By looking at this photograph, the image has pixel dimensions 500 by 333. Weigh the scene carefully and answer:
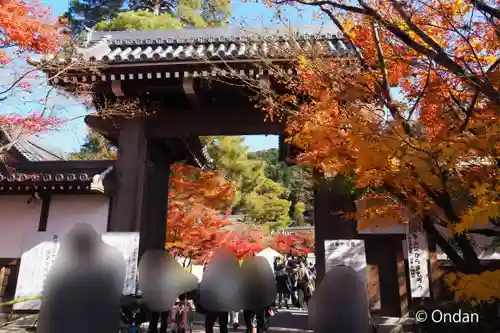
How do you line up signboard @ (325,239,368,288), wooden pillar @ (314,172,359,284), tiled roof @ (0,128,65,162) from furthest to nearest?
tiled roof @ (0,128,65,162) < wooden pillar @ (314,172,359,284) < signboard @ (325,239,368,288)

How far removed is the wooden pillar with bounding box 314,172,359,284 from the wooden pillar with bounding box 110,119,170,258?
3.70 m

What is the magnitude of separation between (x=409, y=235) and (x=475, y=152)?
4.20m

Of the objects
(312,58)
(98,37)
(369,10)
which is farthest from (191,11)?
(369,10)

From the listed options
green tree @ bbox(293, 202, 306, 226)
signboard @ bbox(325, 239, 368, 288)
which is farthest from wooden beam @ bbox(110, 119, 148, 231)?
green tree @ bbox(293, 202, 306, 226)

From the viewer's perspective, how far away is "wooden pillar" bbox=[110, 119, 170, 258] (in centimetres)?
790

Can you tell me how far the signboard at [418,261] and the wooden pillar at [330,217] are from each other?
1.27 metres

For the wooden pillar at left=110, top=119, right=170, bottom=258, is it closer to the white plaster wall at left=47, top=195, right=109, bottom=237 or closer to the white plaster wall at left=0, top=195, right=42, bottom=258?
the white plaster wall at left=47, top=195, right=109, bottom=237

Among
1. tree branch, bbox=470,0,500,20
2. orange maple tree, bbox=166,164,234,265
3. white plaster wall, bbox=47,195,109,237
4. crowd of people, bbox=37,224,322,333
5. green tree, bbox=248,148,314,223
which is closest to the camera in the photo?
crowd of people, bbox=37,224,322,333

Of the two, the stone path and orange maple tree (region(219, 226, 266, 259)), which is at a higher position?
orange maple tree (region(219, 226, 266, 259))

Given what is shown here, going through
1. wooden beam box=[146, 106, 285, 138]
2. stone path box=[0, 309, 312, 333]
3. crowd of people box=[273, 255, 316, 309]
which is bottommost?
stone path box=[0, 309, 312, 333]

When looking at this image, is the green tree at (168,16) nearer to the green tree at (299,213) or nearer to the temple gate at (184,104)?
the temple gate at (184,104)

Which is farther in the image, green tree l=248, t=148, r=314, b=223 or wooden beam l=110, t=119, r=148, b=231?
green tree l=248, t=148, r=314, b=223

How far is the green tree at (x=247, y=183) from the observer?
23812 millimetres

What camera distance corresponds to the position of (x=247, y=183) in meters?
26.9
